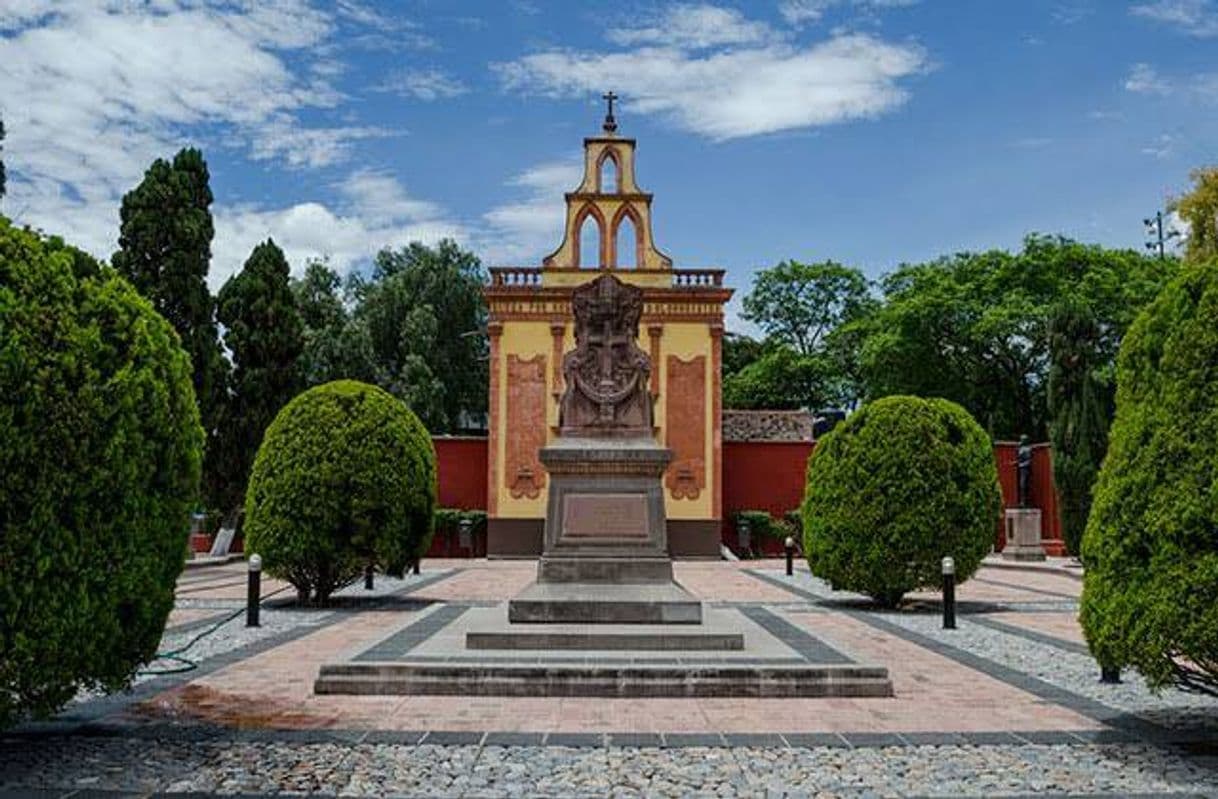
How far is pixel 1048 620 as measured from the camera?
12.9 meters

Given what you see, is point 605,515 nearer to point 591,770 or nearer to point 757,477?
point 591,770

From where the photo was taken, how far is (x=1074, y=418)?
24562 mm

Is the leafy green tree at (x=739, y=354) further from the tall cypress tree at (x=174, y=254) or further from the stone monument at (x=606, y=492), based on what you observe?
the stone monument at (x=606, y=492)

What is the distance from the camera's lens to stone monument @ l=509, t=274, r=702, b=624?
9.22m

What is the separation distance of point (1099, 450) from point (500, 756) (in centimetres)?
2143

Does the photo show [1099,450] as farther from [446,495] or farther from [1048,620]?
[446,495]

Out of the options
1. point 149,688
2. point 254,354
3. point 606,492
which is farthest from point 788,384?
point 149,688

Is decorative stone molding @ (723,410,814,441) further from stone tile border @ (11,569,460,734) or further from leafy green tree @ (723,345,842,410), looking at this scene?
stone tile border @ (11,569,460,734)

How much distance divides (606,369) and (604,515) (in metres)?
1.51

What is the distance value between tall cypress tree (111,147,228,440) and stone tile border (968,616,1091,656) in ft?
53.9

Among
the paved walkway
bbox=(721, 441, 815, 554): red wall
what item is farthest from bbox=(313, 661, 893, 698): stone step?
bbox=(721, 441, 815, 554): red wall

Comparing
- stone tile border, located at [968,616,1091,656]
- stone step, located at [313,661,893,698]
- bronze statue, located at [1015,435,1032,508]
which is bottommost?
stone tile border, located at [968,616,1091,656]

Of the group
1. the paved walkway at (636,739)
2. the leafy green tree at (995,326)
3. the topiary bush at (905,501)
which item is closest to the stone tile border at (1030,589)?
the topiary bush at (905,501)

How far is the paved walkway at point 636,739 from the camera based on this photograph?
17.4 feet
